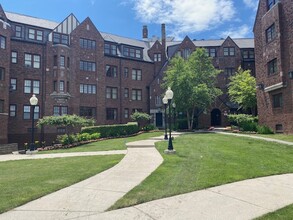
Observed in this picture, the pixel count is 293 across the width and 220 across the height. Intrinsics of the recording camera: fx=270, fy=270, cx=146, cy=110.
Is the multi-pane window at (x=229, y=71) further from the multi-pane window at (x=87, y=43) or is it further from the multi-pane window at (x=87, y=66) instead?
the multi-pane window at (x=87, y=43)

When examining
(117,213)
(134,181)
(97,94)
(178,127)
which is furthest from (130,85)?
(117,213)

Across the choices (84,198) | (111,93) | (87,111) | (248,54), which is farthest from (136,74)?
(84,198)

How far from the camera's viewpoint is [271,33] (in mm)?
24156

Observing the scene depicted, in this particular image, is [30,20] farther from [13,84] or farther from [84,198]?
[84,198]

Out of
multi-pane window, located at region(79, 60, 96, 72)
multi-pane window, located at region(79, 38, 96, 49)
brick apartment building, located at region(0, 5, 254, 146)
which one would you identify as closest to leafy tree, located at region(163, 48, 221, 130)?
brick apartment building, located at region(0, 5, 254, 146)

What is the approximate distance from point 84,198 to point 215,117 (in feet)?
115

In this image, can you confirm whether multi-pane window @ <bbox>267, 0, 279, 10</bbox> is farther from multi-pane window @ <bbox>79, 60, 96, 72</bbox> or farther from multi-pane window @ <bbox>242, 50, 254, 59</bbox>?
multi-pane window @ <bbox>79, 60, 96, 72</bbox>

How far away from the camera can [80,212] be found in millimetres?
4977

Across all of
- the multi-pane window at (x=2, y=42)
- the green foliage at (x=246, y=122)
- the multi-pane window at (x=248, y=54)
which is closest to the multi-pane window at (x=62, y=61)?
the multi-pane window at (x=2, y=42)

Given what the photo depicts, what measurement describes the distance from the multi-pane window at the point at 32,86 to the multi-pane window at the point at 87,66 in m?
5.87

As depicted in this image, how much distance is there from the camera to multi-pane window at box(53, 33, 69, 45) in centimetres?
3356

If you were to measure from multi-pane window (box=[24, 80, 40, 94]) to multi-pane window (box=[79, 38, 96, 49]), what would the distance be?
7.57m

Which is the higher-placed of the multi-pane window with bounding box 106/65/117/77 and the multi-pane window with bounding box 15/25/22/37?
the multi-pane window with bounding box 15/25/22/37

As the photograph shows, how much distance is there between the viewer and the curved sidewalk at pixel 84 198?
16.0ft
